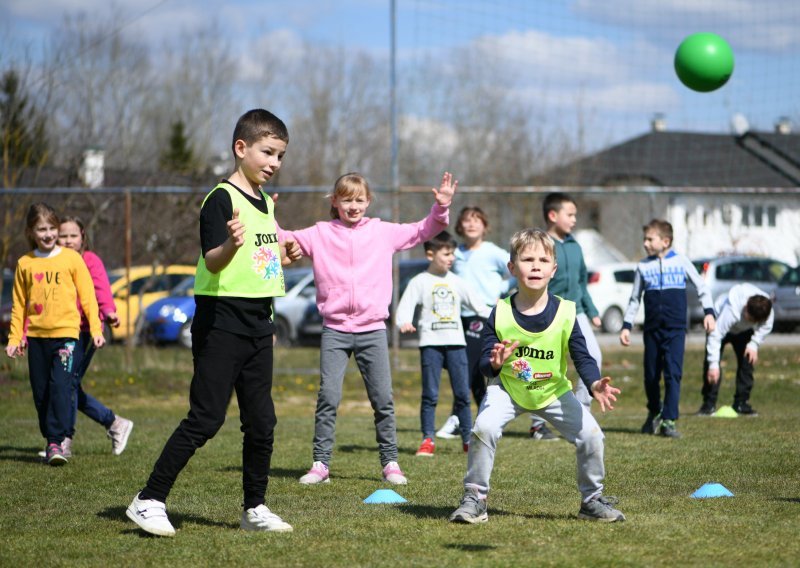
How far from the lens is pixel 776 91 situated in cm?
1752

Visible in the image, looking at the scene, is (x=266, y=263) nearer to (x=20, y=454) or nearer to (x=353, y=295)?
(x=353, y=295)

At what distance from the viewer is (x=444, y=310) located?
352 inches

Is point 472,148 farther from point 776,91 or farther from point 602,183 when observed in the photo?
point 776,91

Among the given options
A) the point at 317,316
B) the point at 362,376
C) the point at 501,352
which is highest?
the point at 501,352

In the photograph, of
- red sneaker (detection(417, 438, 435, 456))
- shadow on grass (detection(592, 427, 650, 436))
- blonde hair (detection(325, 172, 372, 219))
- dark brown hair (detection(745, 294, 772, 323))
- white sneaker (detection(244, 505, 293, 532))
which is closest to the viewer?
white sneaker (detection(244, 505, 293, 532))

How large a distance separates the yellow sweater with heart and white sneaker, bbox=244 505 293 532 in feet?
10.8

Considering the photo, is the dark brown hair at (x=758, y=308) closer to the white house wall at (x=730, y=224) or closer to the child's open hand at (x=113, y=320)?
the white house wall at (x=730, y=224)

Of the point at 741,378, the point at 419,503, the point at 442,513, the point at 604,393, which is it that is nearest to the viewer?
the point at 604,393

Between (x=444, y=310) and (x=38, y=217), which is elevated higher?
(x=38, y=217)

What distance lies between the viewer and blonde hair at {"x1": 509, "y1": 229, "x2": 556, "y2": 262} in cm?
552

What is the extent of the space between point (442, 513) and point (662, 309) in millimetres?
4512

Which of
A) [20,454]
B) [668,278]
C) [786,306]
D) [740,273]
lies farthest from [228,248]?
[740,273]

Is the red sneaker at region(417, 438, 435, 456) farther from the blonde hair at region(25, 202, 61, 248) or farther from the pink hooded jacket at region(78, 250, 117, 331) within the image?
the blonde hair at region(25, 202, 61, 248)

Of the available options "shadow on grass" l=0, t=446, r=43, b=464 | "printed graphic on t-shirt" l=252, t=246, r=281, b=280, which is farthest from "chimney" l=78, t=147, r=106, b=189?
"printed graphic on t-shirt" l=252, t=246, r=281, b=280
